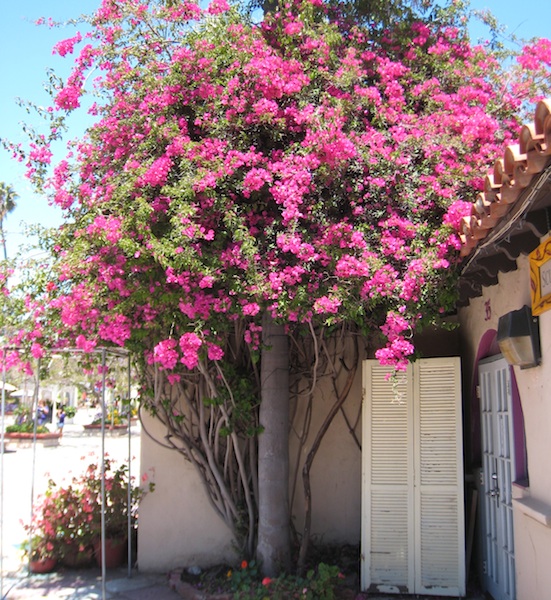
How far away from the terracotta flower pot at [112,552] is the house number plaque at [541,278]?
4.99m

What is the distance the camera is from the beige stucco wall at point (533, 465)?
4.04m

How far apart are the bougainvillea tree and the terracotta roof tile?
0.62m

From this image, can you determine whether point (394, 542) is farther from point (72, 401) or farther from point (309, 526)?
point (72, 401)

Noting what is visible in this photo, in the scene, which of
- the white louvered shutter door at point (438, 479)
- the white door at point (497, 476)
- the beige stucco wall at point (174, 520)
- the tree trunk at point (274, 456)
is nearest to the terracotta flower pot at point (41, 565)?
the beige stucco wall at point (174, 520)

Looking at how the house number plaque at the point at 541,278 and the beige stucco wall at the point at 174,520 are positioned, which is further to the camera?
the beige stucco wall at the point at 174,520

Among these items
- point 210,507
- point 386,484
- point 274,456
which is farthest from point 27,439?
point 386,484

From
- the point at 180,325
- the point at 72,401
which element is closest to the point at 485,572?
the point at 180,325

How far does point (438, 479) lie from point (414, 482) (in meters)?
0.22

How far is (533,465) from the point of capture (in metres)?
4.31

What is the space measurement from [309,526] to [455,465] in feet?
5.13

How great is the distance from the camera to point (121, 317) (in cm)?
545

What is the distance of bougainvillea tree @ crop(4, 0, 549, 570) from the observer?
4.90m

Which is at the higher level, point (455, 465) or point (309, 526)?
point (455, 465)

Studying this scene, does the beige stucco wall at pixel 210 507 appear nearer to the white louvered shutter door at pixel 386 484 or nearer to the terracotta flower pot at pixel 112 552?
the terracotta flower pot at pixel 112 552
